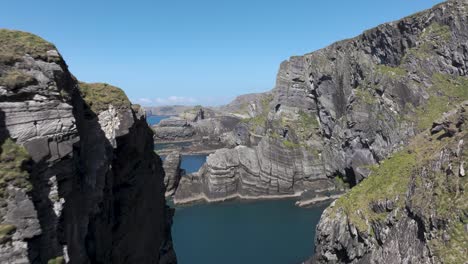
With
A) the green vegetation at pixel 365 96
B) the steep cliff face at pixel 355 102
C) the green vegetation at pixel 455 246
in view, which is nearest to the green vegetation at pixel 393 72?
the steep cliff face at pixel 355 102

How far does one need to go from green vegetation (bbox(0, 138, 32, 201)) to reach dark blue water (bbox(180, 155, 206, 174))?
A: 426 ft

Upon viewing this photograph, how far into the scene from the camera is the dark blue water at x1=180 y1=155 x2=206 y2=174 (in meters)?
154

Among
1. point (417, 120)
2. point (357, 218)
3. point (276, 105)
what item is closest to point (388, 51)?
point (417, 120)

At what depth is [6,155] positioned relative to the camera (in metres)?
20.2

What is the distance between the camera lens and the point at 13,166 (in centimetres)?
1983

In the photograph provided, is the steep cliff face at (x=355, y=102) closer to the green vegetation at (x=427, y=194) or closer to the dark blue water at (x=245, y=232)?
the dark blue water at (x=245, y=232)

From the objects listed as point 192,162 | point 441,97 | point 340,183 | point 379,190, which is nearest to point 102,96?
point 379,190

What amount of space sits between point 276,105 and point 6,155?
11832 centimetres

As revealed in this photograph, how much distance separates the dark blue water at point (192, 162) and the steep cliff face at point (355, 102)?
30.7m

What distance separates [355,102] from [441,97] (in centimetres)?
2079

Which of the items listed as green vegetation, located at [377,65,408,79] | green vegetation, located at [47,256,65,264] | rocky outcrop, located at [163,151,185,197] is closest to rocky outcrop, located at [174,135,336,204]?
rocky outcrop, located at [163,151,185,197]

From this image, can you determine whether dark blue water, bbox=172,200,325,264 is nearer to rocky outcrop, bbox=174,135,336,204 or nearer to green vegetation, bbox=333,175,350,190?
rocky outcrop, bbox=174,135,336,204

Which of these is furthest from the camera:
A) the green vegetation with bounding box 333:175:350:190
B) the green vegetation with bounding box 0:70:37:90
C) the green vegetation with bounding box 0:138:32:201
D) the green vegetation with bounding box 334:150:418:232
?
the green vegetation with bounding box 333:175:350:190

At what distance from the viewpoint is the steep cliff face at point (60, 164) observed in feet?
63.6
